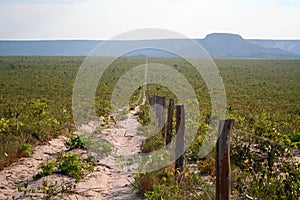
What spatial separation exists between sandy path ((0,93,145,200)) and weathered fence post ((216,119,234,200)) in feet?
7.21

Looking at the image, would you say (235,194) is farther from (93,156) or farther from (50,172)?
(93,156)

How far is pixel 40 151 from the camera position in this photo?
925 centimetres

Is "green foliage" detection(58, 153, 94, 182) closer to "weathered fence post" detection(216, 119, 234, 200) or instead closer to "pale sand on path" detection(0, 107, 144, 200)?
"pale sand on path" detection(0, 107, 144, 200)

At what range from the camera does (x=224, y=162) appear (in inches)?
188

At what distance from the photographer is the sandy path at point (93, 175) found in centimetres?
682

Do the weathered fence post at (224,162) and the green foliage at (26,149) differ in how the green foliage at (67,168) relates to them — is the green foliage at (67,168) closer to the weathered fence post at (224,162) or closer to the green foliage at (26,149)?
the green foliage at (26,149)

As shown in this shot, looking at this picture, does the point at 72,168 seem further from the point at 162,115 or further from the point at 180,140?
the point at 162,115

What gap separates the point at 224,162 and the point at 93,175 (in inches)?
143

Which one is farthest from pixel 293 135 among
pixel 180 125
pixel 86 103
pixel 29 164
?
pixel 86 103

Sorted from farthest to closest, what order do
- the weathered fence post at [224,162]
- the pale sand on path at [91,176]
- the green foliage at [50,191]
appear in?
the pale sand on path at [91,176], the green foliage at [50,191], the weathered fence post at [224,162]

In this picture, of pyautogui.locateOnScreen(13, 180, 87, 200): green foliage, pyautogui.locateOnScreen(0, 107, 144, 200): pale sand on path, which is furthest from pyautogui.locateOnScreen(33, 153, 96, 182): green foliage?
pyautogui.locateOnScreen(13, 180, 87, 200): green foliage

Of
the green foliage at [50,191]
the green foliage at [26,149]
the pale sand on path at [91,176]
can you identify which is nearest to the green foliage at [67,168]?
the pale sand on path at [91,176]

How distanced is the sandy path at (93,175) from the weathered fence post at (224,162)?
2.20m

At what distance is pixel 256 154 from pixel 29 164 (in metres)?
4.86
